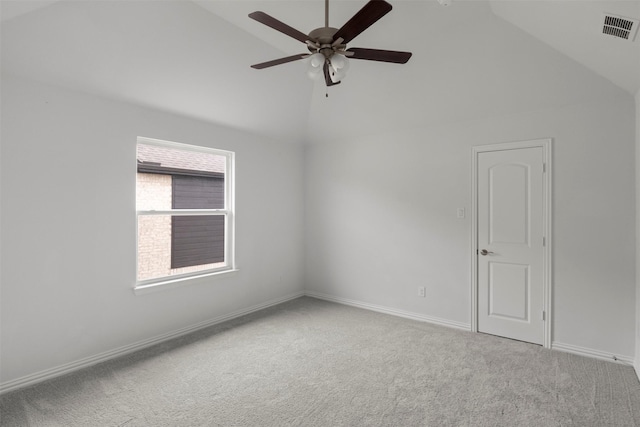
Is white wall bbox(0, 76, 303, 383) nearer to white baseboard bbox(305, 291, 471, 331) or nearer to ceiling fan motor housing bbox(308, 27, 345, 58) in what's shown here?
white baseboard bbox(305, 291, 471, 331)

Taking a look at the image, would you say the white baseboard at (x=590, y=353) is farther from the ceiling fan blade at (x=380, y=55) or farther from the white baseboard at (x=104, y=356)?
the white baseboard at (x=104, y=356)

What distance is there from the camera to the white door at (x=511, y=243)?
3271 millimetres

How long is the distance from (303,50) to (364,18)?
65.4 inches

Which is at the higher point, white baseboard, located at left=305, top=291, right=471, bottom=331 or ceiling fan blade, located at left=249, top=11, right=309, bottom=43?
ceiling fan blade, located at left=249, top=11, right=309, bottom=43

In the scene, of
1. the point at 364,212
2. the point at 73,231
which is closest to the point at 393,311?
the point at 364,212

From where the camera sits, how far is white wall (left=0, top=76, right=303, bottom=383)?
97.0 inches

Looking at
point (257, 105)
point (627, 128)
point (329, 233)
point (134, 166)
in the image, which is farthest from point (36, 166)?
point (627, 128)

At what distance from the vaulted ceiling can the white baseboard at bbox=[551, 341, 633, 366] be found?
233 centimetres

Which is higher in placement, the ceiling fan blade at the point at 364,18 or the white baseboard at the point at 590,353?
the ceiling fan blade at the point at 364,18

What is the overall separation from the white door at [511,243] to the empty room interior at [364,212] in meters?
0.02

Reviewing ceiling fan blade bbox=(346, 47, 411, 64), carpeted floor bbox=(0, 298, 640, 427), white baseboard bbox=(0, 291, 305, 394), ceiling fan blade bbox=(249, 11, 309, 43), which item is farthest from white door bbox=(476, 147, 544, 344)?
white baseboard bbox=(0, 291, 305, 394)

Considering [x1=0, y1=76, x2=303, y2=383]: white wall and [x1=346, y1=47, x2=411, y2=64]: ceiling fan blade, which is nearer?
[x1=346, y1=47, x2=411, y2=64]: ceiling fan blade

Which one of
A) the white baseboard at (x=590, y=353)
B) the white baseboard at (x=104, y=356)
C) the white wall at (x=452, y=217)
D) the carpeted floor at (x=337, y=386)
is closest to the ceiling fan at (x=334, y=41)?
the white wall at (x=452, y=217)

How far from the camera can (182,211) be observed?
143 inches
